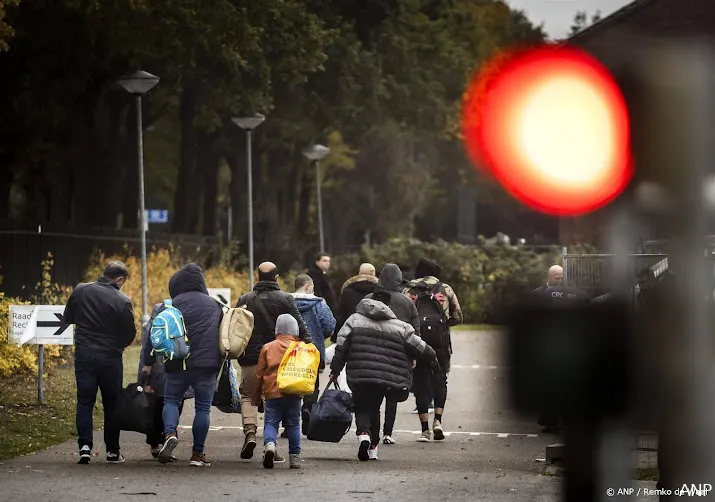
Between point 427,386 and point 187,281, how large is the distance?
143 inches

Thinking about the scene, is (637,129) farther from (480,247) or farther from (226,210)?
(226,210)

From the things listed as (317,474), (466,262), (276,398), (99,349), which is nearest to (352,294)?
(276,398)

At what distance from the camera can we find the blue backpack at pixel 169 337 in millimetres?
13344

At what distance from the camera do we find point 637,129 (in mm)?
4605

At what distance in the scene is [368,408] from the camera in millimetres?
14367

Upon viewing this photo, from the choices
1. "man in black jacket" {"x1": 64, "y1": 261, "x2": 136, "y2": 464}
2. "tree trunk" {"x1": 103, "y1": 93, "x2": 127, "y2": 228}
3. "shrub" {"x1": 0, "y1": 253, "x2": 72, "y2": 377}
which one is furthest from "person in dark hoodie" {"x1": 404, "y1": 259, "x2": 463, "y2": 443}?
"tree trunk" {"x1": 103, "y1": 93, "x2": 127, "y2": 228}

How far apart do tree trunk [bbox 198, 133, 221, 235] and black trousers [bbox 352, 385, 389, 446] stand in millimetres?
32673

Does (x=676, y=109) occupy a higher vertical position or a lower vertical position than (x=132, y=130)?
lower

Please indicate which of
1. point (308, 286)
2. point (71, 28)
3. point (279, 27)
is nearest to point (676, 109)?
point (308, 286)

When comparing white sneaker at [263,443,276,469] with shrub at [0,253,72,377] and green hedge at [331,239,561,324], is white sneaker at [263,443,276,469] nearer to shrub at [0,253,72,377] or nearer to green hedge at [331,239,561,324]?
shrub at [0,253,72,377]

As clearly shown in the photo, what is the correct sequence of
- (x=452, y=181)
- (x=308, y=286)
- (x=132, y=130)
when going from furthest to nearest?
(x=452, y=181), (x=132, y=130), (x=308, y=286)

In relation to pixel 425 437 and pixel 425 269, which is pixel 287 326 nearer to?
pixel 425 437

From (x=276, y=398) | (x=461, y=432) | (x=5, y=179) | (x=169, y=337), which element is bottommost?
(x=461, y=432)

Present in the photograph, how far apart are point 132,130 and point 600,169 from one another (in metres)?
41.2
